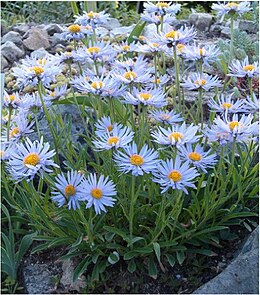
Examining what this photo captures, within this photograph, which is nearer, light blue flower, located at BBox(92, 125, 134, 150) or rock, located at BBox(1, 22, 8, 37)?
light blue flower, located at BBox(92, 125, 134, 150)

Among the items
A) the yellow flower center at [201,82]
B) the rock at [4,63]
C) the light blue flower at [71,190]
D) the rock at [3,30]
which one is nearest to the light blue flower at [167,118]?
the yellow flower center at [201,82]

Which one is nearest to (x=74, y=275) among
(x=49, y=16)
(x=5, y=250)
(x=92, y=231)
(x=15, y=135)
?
(x=92, y=231)

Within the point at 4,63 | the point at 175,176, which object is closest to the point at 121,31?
the point at 4,63

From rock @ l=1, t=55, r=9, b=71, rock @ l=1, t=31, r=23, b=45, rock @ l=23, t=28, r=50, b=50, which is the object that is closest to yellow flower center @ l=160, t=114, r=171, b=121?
rock @ l=1, t=55, r=9, b=71

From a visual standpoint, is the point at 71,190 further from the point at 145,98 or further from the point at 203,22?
the point at 203,22

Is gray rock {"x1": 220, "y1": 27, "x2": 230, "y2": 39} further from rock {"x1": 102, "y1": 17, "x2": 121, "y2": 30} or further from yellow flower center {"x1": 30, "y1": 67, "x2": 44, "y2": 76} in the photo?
yellow flower center {"x1": 30, "y1": 67, "x2": 44, "y2": 76}

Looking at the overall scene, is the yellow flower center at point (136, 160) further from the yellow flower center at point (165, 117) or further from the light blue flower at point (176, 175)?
the yellow flower center at point (165, 117)

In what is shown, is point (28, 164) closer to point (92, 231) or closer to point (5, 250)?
point (92, 231)
